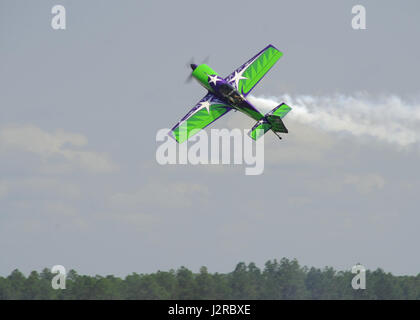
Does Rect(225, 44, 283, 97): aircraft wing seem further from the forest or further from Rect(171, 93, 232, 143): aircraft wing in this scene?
the forest

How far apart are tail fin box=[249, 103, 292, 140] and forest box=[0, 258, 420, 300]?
114 feet

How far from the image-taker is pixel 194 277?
90438 mm

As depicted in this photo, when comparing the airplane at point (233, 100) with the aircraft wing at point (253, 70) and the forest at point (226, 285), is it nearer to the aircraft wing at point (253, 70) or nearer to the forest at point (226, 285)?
the aircraft wing at point (253, 70)

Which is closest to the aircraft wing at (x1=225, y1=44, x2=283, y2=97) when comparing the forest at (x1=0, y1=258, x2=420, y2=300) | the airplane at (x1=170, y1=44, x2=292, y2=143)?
the airplane at (x1=170, y1=44, x2=292, y2=143)

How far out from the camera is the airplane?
50000 mm

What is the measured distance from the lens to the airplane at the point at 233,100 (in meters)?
50.0

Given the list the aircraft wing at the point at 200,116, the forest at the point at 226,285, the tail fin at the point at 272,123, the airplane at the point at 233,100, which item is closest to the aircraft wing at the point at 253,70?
the airplane at the point at 233,100

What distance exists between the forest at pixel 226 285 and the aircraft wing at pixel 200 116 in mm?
32873

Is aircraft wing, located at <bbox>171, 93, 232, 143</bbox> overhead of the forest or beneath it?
overhead

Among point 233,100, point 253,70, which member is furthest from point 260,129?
point 253,70

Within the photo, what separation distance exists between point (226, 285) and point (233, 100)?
147 feet
